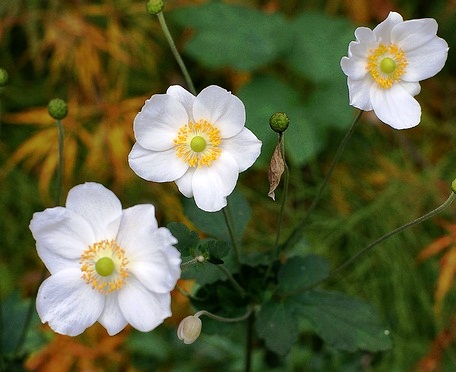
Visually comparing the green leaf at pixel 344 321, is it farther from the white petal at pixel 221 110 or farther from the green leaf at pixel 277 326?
the white petal at pixel 221 110

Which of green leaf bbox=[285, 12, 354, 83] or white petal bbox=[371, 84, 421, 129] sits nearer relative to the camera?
white petal bbox=[371, 84, 421, 129]

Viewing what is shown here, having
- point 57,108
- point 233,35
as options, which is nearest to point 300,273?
point 57,108

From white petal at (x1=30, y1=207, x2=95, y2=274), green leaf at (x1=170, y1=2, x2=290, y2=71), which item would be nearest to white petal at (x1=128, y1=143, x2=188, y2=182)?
white petal at (x1=30, y1=207, x2=95, y2=274)

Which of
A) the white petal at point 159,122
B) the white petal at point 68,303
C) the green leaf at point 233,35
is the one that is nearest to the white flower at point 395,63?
the white petal at point 159,122

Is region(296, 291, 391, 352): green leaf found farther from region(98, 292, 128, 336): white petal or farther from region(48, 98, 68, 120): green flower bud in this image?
region(48, 98, 68, 120): green flower bud

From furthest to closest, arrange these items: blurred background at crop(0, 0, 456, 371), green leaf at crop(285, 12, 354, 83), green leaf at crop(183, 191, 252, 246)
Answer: green leaf at crop(285, 12, 354, 83), blurred background at crop(0, 0, 456, 371), green leaf at crop(183, 191, 252, 246)

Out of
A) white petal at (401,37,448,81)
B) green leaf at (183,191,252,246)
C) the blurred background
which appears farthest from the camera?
the blurred background
